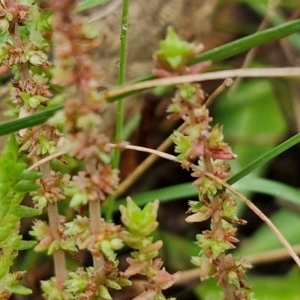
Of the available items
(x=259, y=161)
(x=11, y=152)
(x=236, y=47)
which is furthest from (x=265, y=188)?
(x=11, y=152)

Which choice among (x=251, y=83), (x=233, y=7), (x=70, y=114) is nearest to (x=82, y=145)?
(x=70, y=114)

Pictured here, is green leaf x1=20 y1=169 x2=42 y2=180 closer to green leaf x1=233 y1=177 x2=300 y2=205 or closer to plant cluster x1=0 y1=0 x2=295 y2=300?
plant cluster x1=0 y1=0 x2=295 y2=300

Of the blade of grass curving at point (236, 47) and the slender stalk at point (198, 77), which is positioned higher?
the blade of grass curving at point (236, 47)

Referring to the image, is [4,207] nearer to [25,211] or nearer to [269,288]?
[25,211]

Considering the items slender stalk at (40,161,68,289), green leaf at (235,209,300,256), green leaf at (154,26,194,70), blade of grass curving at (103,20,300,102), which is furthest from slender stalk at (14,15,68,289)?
green leaf at (235,209,300,256)

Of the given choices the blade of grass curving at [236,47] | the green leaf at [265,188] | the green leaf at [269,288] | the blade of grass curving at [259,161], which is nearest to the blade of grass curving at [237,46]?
the blade of grass curving at [236,47]

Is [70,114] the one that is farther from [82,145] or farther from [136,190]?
[136,190]

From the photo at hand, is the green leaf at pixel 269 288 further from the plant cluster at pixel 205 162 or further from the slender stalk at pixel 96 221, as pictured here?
the slender stalk at pixel 96 221

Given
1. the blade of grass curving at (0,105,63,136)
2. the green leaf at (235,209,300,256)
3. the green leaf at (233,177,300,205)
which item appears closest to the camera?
the blade of grass curving at (0,105,63,136)
